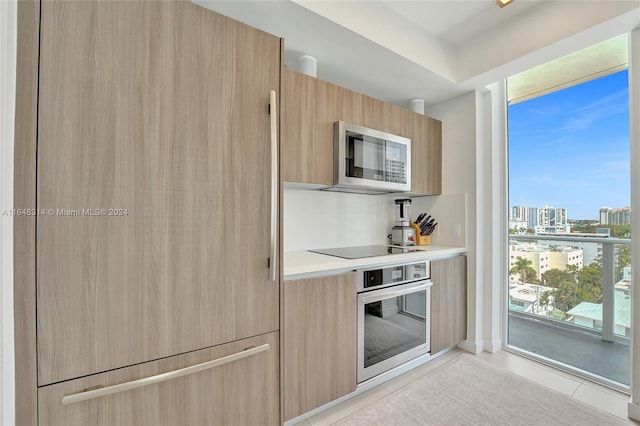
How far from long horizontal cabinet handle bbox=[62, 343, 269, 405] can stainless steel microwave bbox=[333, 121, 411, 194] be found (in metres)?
1.14

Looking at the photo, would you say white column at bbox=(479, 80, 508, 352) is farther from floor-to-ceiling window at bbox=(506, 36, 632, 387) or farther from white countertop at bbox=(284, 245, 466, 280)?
white countertop at bbox=(284, 245, 466, 280)

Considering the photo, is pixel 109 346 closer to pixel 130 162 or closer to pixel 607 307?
pixel 130 162

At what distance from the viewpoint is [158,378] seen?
2.89 feet

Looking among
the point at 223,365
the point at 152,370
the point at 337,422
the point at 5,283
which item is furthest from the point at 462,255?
the point at 5,283

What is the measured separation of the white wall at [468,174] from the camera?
87.7 inches

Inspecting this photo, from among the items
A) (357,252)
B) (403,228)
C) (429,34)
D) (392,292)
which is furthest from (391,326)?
(429,34)

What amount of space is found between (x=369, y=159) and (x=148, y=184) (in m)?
1.43

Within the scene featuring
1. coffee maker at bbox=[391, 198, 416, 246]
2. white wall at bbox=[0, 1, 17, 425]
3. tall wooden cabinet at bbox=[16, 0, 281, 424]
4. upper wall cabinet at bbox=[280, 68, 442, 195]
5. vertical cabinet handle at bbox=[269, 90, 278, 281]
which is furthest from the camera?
coffee maker at bbox=[391, 198, 416, 246]

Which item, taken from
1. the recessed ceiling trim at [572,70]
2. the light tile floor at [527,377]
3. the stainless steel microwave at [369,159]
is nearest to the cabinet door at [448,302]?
the light tile floor at [527,377]

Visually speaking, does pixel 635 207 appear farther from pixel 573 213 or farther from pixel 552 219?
pixel 552 219

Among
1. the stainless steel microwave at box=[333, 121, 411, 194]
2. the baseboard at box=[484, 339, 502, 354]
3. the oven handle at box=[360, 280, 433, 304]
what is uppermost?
the stainless steel microwave at box=[333, 121, 411, 194]

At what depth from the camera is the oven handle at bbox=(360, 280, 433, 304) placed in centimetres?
162

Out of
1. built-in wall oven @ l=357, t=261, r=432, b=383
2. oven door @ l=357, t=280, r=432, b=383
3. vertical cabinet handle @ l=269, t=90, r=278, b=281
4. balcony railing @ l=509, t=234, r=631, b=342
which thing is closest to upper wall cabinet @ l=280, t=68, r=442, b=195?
vertical cabinet handle @ l=269, t=90, r=278, b=281

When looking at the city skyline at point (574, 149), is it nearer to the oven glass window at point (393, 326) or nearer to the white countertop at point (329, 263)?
the white countertop at point (329, 263)
